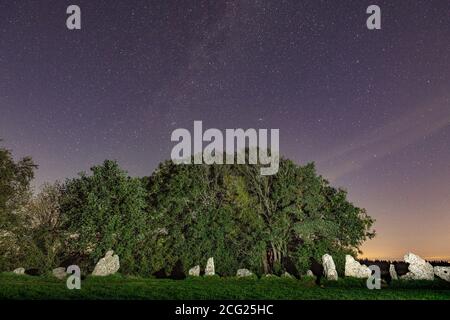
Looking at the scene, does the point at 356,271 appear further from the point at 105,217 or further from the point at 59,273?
the point at 59,273

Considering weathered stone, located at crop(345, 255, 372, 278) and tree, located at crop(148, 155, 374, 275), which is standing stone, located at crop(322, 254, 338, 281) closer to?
weathered stone, located at crop(345, 255, 372, 278)

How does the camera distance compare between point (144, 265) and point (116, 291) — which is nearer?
point (116, 291)

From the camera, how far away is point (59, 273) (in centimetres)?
3659

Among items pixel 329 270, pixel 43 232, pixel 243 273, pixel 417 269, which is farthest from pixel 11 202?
pixel 417 269

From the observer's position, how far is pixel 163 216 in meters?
42.8

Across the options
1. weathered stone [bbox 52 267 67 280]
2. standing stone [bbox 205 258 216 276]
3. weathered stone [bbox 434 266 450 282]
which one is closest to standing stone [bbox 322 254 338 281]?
weathered stone [bbox 434 266 450 282]

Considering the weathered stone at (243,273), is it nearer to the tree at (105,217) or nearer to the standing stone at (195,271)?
the standing stone at (195,271)

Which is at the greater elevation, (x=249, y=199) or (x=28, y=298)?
(x=249, y=199)

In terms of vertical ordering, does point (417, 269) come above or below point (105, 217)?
below

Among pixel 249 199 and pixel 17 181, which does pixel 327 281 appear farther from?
pixel 17 181

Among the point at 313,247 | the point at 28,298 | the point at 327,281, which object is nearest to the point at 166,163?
the point at 313,247

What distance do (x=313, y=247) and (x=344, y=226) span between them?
12.0 ft

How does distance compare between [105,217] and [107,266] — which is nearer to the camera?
[107,266]

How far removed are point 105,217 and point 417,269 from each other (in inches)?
997
